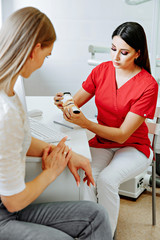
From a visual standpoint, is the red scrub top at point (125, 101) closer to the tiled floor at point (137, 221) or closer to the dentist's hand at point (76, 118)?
the dentist's hand at point (76, 118)

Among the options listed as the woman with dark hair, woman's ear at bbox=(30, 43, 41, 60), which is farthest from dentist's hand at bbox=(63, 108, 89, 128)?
woman's ear at bbox=(30, 43, 41, 60)

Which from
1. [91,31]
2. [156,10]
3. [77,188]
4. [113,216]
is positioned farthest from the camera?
[91,31]

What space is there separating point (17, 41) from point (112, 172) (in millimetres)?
835

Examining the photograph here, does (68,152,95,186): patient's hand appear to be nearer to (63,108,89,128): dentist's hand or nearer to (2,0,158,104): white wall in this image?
(63,108,89,128): dentist's hand

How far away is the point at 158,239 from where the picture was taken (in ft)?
5.72

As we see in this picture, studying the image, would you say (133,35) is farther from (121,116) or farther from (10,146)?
(10,146)

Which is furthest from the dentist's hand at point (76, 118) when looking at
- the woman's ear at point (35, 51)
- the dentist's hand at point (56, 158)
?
the woman's ear at point (35, 51)

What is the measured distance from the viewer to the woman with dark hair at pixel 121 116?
147 centimetres

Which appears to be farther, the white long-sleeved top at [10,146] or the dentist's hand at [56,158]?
the dentist's hand at [56,158]

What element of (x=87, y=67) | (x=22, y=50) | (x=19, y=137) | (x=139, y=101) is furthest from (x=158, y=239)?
(x=87, y=67)

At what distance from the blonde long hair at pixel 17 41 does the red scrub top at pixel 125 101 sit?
Answer: 0.80 m

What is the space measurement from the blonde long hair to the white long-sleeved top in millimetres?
70

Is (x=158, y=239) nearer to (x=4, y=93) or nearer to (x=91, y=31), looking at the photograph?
(x=4, y=93)

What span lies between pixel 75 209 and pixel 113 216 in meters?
0.49
